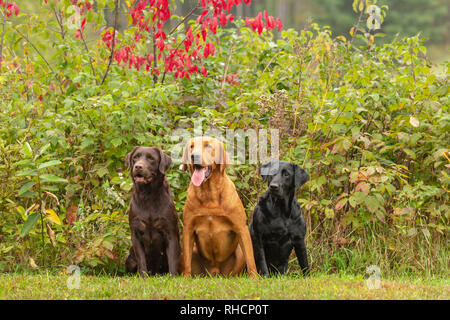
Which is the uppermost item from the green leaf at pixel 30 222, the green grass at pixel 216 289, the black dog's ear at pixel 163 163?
the black dog's ear at pixel 163 163

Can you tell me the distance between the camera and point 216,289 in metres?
4.37

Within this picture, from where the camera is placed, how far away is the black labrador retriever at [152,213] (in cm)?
512

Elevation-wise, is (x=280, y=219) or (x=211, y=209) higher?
(x=211, y=209)

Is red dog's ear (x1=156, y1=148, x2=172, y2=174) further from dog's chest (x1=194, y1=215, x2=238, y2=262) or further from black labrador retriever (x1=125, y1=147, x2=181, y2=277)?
dog's chest (x1=194, y1=215, x2=238, y2=262)

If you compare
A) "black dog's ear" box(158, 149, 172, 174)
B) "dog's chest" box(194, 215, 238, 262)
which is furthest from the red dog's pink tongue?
"dog's chest" box(194, 215, 238, 262)

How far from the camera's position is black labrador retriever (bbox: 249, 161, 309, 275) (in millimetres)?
5160

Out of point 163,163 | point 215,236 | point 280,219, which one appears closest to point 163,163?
point 163,163

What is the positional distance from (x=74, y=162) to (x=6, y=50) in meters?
3.48

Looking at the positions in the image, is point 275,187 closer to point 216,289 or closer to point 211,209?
point 211,209

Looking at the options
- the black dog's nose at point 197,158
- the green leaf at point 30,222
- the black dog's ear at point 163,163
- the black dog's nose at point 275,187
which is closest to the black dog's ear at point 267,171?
the black dog's nose at point 275,187

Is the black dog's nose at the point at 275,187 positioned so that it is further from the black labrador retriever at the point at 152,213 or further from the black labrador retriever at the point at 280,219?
the black labrador retriever at the point at 152,213

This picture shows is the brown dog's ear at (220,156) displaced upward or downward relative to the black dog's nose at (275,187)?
upward

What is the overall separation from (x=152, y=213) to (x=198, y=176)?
23.1 inches

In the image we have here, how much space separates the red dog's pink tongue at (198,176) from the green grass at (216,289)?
0.89 metres
